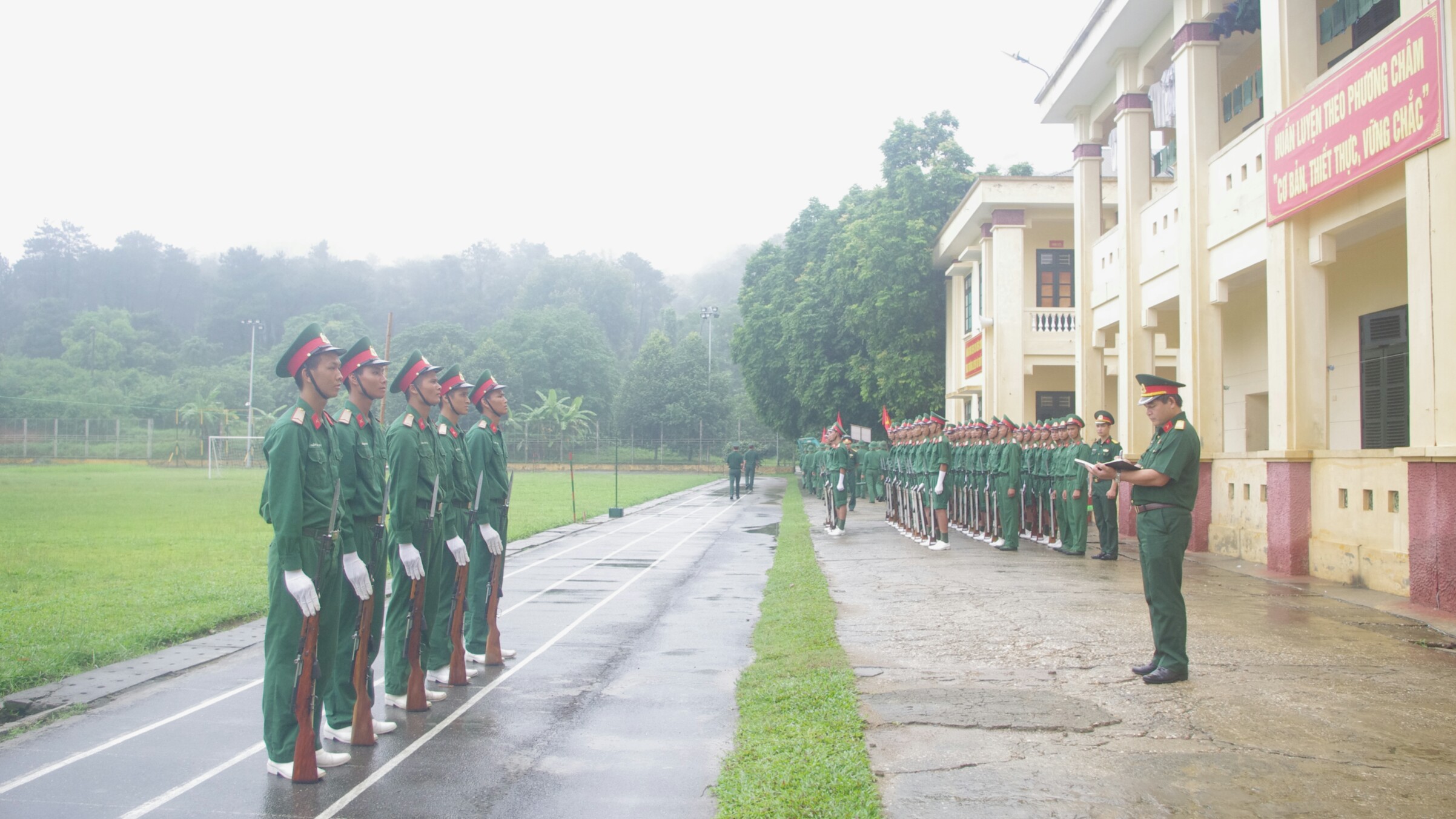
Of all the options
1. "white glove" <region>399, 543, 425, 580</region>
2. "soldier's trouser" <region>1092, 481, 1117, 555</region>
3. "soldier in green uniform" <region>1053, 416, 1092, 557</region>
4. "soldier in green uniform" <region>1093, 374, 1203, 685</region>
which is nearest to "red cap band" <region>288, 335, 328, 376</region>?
"white glove" <region>399, 543, 425, 580</region>

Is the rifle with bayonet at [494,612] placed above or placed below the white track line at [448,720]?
above

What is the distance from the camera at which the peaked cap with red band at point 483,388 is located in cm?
808

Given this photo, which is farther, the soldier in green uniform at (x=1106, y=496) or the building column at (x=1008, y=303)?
the building column at (x=1008, y=303)

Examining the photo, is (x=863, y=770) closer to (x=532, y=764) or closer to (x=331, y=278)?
(x=532, y=764)

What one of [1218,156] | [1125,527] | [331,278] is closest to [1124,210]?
[1218,156]

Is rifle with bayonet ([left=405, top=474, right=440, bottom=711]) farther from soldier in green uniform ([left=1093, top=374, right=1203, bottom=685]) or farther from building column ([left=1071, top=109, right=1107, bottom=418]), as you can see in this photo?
building column ([left=1071, top=109, right=1107, bottom=418])

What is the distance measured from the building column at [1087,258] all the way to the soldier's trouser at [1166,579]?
47.5ft

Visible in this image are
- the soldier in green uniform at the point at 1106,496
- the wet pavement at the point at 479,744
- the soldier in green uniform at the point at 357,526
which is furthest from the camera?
the soldier in green uniform at the point at 1106,496

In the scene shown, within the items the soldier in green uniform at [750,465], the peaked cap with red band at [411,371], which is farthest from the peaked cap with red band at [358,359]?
the soldier in green uniform at [750,465]

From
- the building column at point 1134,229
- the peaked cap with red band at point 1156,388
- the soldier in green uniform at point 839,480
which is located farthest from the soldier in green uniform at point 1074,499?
the peaked cap with red band at point 1156,388

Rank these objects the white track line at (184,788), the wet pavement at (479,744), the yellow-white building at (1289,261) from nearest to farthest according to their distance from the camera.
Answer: the white track line at (184,788), the wet pavement at (479,744), the yellow-white building at (1289,261)

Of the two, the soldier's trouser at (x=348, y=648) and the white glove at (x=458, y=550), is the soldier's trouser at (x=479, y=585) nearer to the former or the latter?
the white glove at (x=458, y=550)

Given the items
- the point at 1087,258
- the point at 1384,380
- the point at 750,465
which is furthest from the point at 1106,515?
the point at 750,465

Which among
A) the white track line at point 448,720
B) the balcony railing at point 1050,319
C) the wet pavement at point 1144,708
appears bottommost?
the white track line at point 448,720
